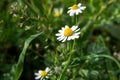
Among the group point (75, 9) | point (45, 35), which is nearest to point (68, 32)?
point (75, 9)

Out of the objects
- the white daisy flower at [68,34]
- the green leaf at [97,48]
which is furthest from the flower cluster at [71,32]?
the green leaf at [97,48]

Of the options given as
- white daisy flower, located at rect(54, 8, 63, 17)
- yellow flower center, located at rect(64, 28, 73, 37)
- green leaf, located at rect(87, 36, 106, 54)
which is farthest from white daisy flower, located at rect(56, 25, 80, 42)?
white daisy flower, located at rect(54, 8, 63, 17)

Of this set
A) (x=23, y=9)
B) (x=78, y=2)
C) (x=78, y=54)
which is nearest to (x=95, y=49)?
(x=78, y=54)

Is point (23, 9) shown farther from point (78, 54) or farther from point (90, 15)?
point (90, 15)

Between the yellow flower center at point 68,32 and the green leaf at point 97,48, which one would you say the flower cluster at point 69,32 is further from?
the green leaf at point 97,48

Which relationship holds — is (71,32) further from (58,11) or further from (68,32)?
(58,11)

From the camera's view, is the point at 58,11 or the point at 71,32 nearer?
the point at 71,32

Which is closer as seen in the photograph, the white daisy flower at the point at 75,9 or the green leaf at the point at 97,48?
the white daisy flower at the point at 75,9

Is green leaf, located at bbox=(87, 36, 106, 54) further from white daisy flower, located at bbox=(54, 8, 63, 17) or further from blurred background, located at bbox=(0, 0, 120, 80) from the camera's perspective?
white daisy flower, located at bbox=(54, 8, 63, 17)
